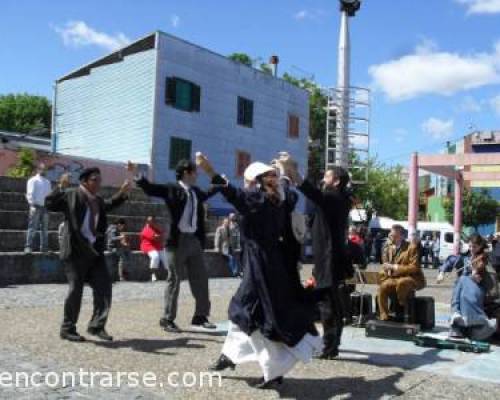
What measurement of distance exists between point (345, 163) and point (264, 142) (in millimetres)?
4256

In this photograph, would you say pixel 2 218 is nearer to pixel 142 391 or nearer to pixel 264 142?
pixel 142 391

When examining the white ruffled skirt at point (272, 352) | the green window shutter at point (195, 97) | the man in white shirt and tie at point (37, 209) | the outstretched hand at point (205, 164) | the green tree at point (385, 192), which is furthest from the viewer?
the green tree at point (385, 192)

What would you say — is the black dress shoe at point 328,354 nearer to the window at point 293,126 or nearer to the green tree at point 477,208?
the window at point 293,126

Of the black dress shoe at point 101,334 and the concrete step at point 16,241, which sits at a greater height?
the concrete step at point 16,241

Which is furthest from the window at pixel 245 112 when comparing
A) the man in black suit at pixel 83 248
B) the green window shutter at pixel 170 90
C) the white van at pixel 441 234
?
the man in black suit at pixel 83 248

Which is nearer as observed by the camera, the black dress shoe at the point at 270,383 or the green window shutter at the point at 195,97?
the black dress shoe at the point at 270,383

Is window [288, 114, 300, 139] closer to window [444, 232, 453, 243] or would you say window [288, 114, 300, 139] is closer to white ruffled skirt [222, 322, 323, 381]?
window [444, 232, 453, 243]

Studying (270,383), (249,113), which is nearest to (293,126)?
(249,113)

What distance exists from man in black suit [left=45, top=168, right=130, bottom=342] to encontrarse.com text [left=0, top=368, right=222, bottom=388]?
4.53ft

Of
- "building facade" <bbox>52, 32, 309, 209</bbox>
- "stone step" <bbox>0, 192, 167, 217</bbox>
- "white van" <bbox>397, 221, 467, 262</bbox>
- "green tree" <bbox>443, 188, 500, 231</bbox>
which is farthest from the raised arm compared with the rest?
"green tree" <bbox>443, 188, 500, 231</bbox>

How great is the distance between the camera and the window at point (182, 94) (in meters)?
28.1

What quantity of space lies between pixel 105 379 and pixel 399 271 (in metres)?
4.52

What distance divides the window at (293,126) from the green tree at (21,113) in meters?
21.3

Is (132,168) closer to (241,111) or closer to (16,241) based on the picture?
(16,241)
